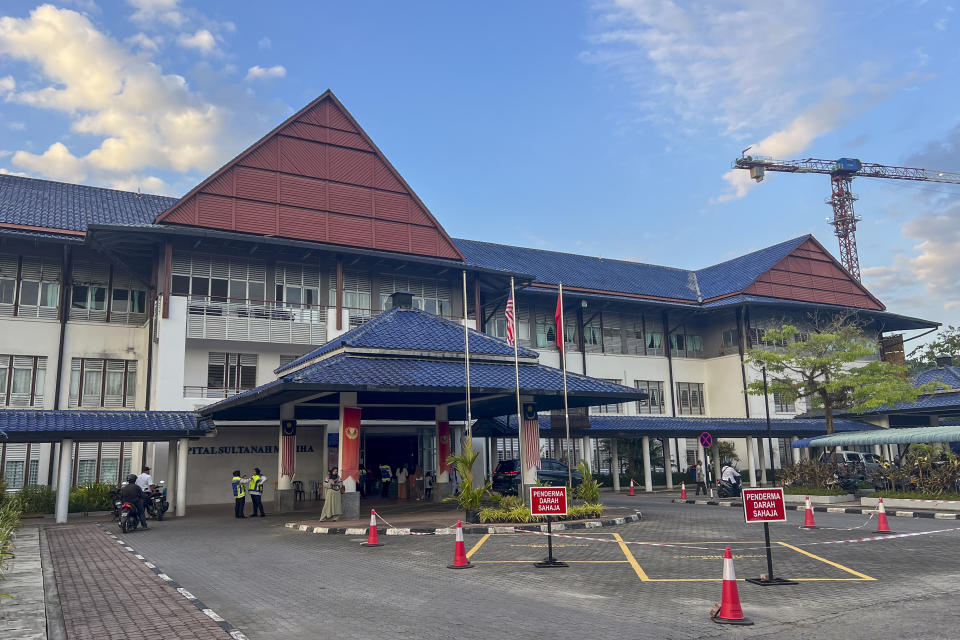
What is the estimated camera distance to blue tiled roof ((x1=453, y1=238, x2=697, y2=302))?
1827 inches

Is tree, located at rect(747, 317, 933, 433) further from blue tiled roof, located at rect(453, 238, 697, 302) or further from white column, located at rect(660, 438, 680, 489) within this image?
blue tiled roof, located at rect(453, 238, 697, 302)

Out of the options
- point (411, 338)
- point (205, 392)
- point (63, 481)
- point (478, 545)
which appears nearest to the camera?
point (478, 545)

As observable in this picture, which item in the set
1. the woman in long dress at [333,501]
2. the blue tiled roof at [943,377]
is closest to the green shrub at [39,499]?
the woman in long dress at [333,501]

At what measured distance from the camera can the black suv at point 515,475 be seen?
30328mm

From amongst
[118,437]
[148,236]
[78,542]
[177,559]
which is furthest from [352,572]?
[148,236]

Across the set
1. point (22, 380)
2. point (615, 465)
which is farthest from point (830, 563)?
point (22, 380)

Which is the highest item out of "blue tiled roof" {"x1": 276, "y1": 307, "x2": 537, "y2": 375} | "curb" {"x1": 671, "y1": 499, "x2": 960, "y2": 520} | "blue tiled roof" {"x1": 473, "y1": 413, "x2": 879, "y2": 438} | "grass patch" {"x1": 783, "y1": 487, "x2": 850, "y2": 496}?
"blue tiled roof" {"x1": 276, "y1": 307, "x2": 537, "y2": 375}

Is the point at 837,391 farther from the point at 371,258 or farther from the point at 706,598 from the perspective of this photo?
the point at 706,598

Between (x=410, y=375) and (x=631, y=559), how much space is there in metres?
9.75

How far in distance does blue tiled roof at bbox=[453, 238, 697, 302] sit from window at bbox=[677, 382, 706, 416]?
614cm

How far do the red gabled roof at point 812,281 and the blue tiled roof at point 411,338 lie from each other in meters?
29.7

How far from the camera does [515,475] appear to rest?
3064cm

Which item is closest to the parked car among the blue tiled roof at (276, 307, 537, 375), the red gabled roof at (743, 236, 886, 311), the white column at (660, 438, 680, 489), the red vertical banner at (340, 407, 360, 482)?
the white column at (660, 438, 680, 489)

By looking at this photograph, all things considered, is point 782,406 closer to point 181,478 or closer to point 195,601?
point 181,478
